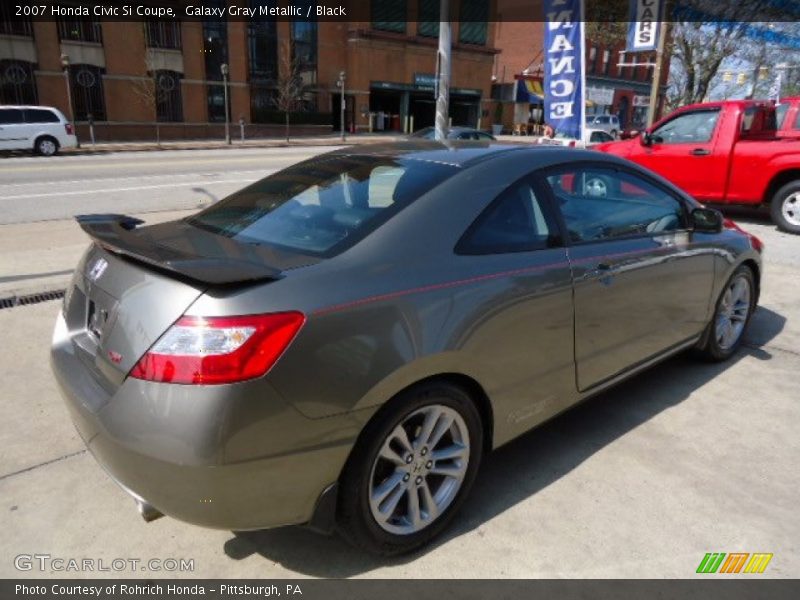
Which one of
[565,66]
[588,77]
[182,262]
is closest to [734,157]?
[565,66]

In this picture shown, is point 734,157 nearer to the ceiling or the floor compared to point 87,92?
nearer to the floor

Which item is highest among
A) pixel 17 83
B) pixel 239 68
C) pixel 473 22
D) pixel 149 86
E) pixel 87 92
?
pixel 473 22

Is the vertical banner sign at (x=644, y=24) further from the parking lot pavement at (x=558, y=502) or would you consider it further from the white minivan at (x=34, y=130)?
the white minivan at (x=34, y=130)

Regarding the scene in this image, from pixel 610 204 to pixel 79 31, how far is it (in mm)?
35844

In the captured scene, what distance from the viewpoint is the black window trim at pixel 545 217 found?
2545 mm

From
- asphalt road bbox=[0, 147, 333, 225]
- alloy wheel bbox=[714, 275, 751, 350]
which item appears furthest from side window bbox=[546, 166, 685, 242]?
asphalt road bbox=[0, 147, 333, 225]

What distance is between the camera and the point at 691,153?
369 inches

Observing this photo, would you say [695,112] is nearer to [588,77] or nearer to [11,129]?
[11,129]

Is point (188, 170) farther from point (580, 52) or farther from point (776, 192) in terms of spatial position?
point (776, 192)

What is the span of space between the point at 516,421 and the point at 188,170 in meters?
16.7

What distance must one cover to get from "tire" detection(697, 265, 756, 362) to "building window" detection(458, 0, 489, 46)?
161ft

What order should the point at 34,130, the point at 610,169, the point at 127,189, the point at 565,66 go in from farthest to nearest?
the point at 34,130 → the point at 127,189 → the point at 565,66 → the point at 610,169

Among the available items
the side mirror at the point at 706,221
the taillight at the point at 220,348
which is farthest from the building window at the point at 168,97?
the taillight at the point at 220,348

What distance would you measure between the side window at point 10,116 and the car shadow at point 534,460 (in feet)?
82.1
